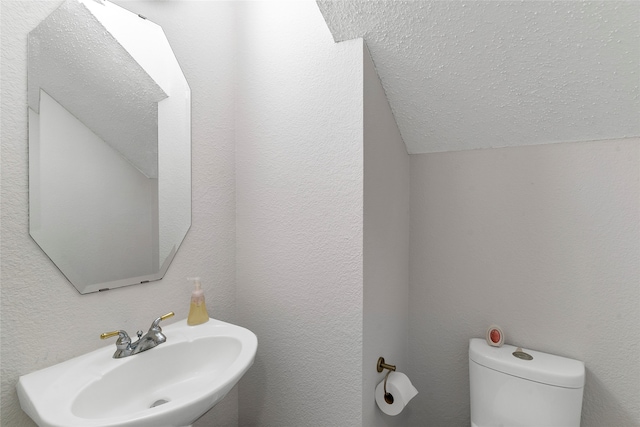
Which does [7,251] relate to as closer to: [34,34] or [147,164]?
[147,164]

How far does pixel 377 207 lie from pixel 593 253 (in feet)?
2.48

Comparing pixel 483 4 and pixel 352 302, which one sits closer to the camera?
pixel 483 4

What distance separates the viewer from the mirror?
0.87 metres

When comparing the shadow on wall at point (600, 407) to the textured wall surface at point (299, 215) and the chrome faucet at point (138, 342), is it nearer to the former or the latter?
the textured wall surface at point (299, 215)

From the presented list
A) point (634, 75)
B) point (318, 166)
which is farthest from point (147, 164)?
point (634, 75)

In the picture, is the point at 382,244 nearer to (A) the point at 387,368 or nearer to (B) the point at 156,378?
(A) the point at 387,368

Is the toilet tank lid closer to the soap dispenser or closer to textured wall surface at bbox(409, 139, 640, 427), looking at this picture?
textured wall surface at bbox(409, 139, 640, 427)

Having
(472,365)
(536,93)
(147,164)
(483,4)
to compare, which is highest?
(483,4)

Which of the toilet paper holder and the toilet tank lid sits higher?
the toilet tank lid

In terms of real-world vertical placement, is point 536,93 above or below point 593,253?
above

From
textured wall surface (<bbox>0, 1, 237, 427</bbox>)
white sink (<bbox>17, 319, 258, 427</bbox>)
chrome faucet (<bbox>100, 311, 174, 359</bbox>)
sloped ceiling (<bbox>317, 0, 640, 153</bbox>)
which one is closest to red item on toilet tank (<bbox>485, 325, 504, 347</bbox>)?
sloped ceiling (<bbox>317, 0, 640, 153</bbox>)

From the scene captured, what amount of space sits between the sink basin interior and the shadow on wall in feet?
3.96

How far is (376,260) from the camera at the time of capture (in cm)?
114

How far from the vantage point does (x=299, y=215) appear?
1.18m
